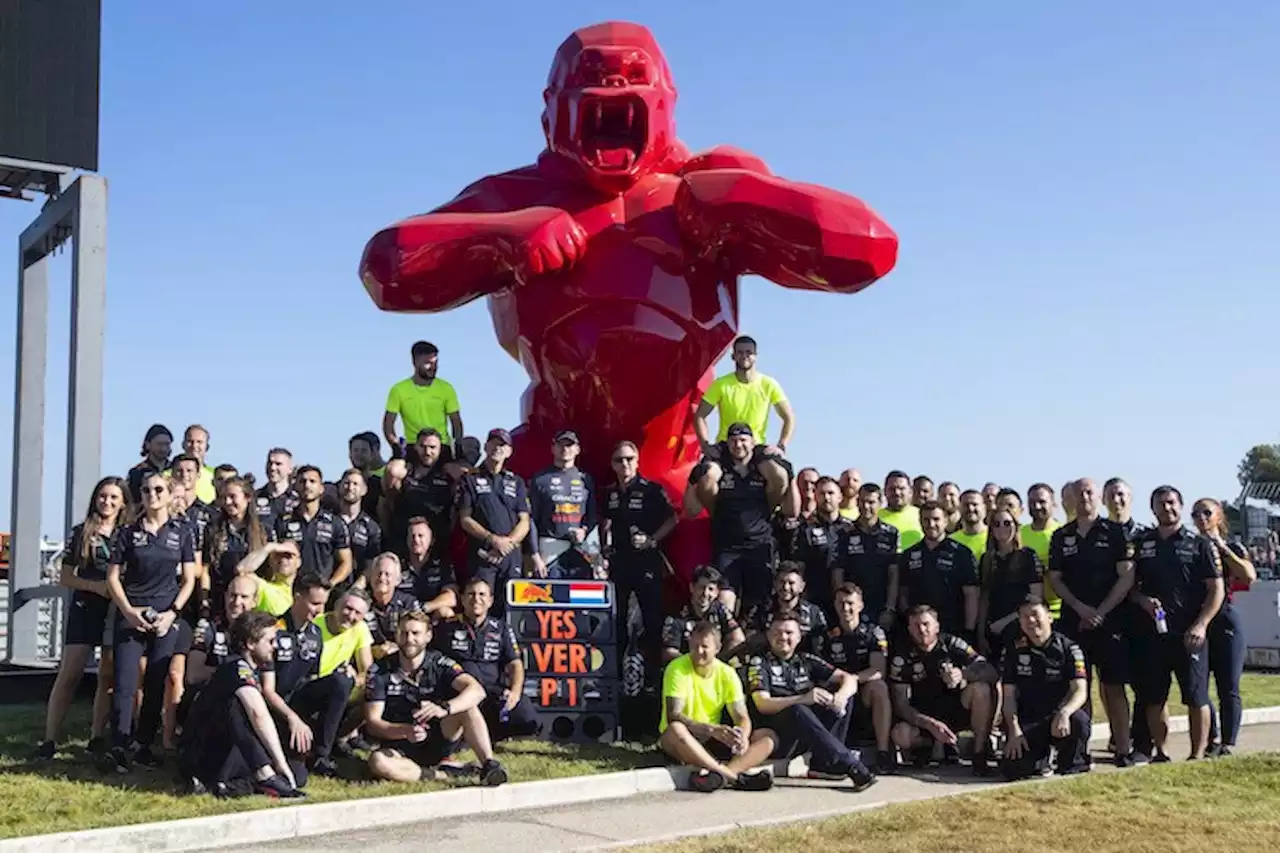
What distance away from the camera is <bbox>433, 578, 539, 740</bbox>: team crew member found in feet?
21.9

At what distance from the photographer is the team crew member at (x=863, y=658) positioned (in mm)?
7047

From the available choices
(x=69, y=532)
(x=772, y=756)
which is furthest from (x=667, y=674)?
(x=69, y=532)

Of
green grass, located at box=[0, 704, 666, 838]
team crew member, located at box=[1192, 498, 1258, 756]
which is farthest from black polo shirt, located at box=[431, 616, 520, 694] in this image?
team crew member, located at box=[1192, 498, 1258, 756]

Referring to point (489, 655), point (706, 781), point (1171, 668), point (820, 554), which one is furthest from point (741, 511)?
point (1171, 668)

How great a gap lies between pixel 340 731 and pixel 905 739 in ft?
9.41

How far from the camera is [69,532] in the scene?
9.70m

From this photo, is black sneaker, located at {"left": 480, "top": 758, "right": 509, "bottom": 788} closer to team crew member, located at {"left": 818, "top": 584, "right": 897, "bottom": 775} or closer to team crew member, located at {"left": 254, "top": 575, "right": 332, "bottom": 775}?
team crew member, located at {"left": 254, "top": 575, "right": 332, "bottom": 775}

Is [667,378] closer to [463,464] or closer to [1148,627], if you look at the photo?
[463,464]

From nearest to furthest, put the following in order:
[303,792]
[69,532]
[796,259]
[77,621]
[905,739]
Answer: [303,792], [77,621], [905,739], [796,259], [69,532]

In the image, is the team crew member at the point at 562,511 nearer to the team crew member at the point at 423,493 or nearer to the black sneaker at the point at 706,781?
the team crew member at the point at 423,493

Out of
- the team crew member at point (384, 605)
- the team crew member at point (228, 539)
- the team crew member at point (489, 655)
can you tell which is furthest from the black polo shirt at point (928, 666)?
the team crew member at point (228, 539)

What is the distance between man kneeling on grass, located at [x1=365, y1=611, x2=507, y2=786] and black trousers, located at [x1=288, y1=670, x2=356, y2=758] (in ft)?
0.45

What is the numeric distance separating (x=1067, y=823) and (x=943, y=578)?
2240 mm

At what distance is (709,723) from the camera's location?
6.50 m
